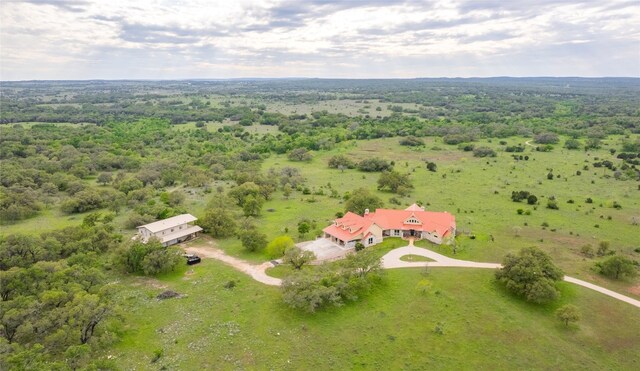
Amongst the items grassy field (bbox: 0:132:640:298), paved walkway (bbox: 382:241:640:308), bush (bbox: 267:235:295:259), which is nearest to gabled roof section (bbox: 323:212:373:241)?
grassy field (bbox: 0:132:640:298)

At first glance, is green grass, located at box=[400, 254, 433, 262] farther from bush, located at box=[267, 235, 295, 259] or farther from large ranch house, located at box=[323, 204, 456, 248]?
bush, located at box=[267, 235, 295, 259]

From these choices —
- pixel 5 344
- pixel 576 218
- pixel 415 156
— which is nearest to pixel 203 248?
pixel 5 344

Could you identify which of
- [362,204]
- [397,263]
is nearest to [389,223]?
[362,204]

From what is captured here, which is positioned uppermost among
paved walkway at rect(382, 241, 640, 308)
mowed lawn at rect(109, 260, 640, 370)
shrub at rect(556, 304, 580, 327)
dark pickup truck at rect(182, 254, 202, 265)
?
shrub at rect(556, 304, 580, 327)

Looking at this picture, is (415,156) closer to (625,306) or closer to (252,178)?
(252,178)

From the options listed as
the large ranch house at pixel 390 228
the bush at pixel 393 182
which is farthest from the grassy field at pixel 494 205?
the large ranch house at pixel 390 228

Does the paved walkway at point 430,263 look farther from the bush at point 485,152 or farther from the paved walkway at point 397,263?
the bush at point 485,152
